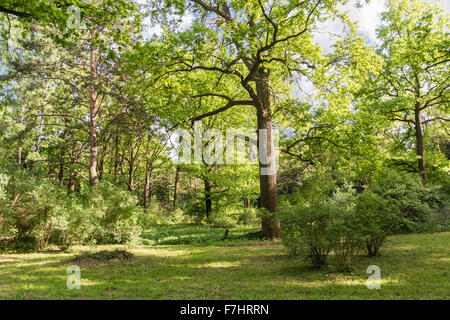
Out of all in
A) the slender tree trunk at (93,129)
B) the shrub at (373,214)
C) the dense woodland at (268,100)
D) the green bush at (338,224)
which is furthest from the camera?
the slender tree trunk at (93,129)

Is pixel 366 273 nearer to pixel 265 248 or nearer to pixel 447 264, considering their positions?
pixel 447 264

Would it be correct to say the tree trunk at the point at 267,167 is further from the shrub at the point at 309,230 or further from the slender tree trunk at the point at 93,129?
the slender tree trunk at the point at 93,129

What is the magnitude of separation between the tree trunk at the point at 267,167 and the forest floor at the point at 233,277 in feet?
9.41

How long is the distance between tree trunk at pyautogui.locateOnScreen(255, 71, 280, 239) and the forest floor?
2868mm

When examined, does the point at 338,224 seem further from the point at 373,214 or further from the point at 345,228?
the point at 373,214

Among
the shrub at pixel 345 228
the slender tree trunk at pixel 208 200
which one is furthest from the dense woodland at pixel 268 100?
the slender tree trunk at pixel 208 200

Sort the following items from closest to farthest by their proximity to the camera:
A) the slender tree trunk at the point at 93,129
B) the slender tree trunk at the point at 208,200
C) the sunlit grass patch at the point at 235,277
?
the sunlit grass patch at the point at 235,277, the slender tree trunk at the point at 93,129, the slender tree trunk at the point at 208,200

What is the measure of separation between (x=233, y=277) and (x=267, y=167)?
6078 millimetres

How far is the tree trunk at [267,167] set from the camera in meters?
12.1

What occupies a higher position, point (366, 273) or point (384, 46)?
point (384, 46)

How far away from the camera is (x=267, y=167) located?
39.7ft

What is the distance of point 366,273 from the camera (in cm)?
625
